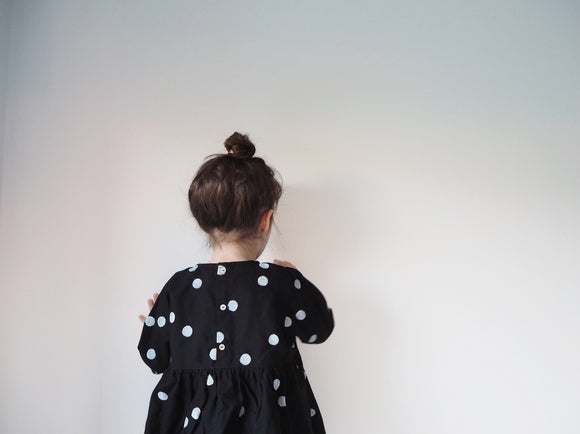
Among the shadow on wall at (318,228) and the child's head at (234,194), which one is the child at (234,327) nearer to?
the child's head at (234,194)

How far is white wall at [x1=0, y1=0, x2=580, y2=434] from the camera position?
3.46ft

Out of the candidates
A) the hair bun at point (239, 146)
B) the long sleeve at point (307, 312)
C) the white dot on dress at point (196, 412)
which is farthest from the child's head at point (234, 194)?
the white dot on dress at point (196, 412)

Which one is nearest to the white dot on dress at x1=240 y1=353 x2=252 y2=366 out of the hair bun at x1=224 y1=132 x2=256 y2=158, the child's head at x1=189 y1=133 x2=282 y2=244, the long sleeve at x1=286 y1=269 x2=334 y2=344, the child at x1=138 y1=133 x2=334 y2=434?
the child at x1=138 y1=133 x2=334 y2=434

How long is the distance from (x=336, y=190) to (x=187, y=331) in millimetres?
516

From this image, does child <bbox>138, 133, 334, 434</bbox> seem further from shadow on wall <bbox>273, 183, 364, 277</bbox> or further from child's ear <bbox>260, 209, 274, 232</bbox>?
shadow on wall <bbox>273, 183, 364, 277</bbox>

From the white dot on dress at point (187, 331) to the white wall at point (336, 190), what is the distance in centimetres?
25

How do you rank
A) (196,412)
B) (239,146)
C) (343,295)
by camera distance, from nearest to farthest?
(196,412) < (239,146) < (343,295)

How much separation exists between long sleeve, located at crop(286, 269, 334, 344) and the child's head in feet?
0.48

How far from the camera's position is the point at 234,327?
2.80ft

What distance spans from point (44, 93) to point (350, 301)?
927 millimetres

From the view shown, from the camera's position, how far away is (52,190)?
1.07 metres

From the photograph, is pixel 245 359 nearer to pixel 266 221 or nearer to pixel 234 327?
pixel 234 327

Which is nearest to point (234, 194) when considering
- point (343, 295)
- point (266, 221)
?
point (266, 221)

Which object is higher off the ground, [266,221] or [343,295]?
[266,221]
